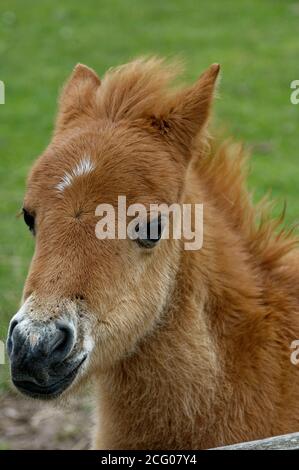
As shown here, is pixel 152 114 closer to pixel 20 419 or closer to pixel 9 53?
pixel 20 419

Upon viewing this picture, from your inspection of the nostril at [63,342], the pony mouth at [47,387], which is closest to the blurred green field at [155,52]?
the pony mouth at [47,387]

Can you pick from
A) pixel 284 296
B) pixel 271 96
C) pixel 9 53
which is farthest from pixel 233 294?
pixel 9 53

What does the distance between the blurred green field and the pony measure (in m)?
4.69

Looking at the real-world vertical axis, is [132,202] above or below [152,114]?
below

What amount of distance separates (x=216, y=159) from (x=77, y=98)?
786 millimetres

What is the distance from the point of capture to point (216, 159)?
4.90 metres

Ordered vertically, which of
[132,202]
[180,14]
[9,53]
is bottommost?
[132,202]

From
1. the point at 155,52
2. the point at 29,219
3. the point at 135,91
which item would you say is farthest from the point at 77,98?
the point at 155,52

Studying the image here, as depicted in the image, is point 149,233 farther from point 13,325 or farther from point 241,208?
point 241,208

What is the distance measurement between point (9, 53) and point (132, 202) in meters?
12.5

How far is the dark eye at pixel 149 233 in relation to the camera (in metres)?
4.14

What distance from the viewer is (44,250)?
3998 mm

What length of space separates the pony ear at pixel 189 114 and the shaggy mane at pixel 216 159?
0.19 ft
